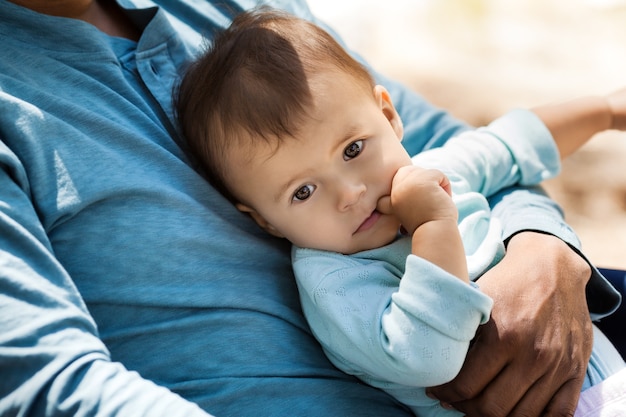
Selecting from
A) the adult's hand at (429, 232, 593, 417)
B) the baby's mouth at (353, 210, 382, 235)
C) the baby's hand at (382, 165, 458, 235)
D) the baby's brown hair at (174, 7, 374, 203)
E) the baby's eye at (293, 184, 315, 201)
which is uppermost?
the baby's brown hair at (174, 7, 374, 203)

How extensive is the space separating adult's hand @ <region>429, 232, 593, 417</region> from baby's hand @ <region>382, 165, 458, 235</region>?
164 mm

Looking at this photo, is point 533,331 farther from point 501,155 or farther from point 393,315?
point 501,155

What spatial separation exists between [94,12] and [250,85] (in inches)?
15.5

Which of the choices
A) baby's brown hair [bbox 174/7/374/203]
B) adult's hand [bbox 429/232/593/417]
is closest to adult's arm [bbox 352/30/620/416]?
adult's hand [bbox 429/232/593/417]

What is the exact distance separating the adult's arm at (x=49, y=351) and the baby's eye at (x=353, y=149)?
0.42 m

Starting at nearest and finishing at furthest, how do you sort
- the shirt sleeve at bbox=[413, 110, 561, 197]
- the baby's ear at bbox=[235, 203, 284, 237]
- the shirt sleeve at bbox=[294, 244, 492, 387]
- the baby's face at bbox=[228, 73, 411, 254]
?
1. the shirt sleeve at bbox=[294, 244, 492, 387]
2. the baby's face at bbox=[228, 73, 411, 254]
3. the baby's ear at bbox=[235, 203, 284, 237]
4. the shirt sleeve at bbox=[413, 110, 561, 197]

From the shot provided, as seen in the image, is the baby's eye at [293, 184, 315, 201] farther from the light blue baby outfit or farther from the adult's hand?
the adult's hand

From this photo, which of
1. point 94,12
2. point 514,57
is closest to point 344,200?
point 94,12

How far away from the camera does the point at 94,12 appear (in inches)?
50.4

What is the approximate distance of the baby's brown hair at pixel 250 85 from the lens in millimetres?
1048

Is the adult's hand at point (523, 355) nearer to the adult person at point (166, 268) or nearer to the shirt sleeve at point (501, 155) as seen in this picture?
the adult person at point (166, 268)

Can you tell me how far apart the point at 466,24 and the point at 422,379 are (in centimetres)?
199

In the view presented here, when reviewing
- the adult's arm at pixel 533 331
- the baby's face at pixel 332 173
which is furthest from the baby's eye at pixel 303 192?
the adult's arm at pixel 533 331

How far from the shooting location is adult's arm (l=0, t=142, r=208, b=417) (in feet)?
2.68
